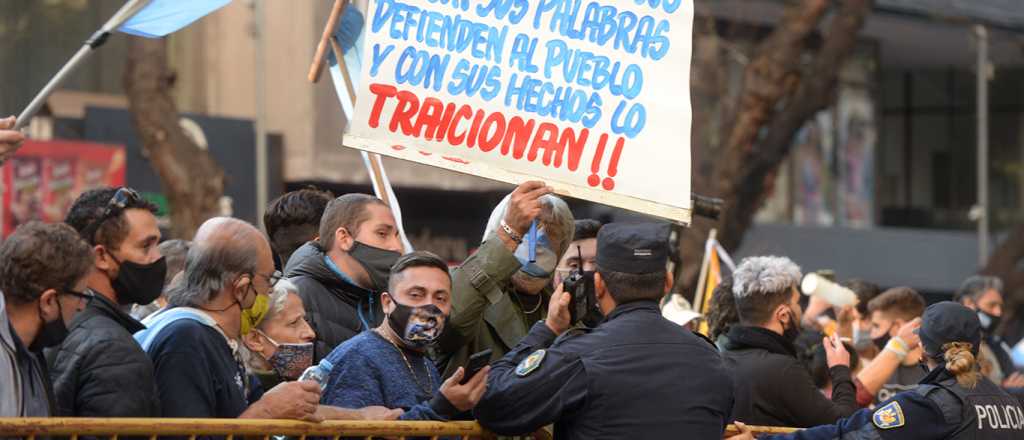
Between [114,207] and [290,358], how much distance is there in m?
0.76

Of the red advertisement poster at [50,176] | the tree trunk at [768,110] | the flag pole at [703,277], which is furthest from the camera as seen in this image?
the red advertisement poster at [50,176]

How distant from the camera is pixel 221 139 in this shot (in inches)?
832

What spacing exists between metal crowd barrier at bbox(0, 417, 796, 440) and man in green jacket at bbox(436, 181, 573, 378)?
0.61 meters

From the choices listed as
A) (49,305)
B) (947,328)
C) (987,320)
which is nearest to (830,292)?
(987,320)

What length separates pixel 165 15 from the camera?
6.11m

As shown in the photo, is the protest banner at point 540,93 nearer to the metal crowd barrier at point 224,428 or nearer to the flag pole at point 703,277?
the metal crowd barrier at point 224,428

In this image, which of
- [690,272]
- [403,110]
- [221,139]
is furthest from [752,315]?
[221,139]

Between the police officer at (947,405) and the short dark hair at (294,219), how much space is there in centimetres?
209

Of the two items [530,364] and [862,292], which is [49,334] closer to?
[530,364]

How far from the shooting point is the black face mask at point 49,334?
4.61 meters

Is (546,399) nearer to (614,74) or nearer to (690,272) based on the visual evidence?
(614,74)

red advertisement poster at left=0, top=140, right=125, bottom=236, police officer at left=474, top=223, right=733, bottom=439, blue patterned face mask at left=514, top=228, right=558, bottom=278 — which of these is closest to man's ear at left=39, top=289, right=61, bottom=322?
police officer at left=474, top=223, right=733, bottom=439

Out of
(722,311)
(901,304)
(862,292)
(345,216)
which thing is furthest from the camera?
(862,292)

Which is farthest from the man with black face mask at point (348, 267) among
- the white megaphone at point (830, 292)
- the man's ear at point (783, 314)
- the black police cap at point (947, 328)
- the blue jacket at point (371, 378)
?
the white megaphone at point (830, 292)
